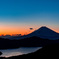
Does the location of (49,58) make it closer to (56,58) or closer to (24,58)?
(56,58)

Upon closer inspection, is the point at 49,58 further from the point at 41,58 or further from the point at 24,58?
the point at 24,58

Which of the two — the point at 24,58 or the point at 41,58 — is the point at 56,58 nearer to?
the point at 41,58

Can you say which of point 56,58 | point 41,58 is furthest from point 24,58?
point 56,58

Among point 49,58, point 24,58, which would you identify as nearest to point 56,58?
point 49,58

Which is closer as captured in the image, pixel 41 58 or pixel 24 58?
pixel 41 58

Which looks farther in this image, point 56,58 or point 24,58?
point 24,58
